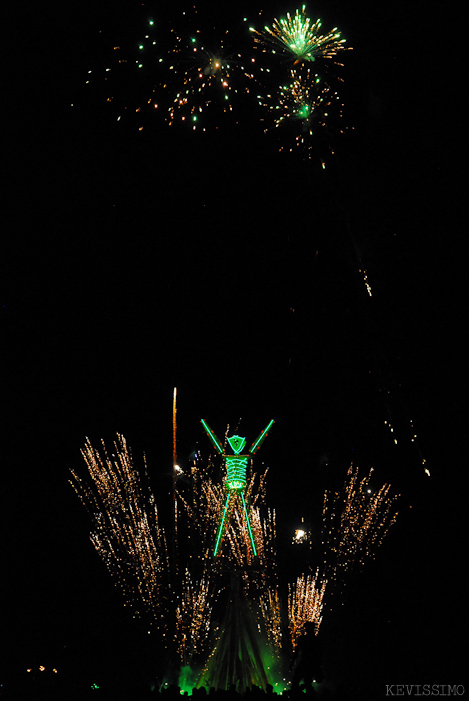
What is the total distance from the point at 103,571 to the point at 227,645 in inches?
170

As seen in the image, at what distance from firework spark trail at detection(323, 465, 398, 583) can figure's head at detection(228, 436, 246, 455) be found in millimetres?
3142

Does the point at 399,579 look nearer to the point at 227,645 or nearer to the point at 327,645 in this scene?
the point at 327,645

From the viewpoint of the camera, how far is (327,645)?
35.5ft

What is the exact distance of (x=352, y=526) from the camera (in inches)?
471

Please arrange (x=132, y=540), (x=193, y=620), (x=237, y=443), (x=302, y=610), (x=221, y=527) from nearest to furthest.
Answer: (x=237, y=443) < (x=221, y=527) < (x=193, y=620) < (x=132, y=540) < (x=302, y=610)

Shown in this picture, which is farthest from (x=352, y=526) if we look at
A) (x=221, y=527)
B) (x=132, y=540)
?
(x=132, y=540)

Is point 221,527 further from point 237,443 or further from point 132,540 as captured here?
point 132,540

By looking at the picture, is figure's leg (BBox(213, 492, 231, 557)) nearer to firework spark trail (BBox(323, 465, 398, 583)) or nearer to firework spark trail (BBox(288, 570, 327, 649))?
firework spark trail (BBox(288, 570, 327, 649))

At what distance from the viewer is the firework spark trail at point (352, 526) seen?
38.4 ft

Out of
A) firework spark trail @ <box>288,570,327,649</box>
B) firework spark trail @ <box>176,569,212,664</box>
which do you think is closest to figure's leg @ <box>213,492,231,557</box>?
firework spark trail @ <box>176,569,212,664</box>

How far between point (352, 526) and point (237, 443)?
11.6 ft

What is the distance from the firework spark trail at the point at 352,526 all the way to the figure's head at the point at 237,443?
3142mm

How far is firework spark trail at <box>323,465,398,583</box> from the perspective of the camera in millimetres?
11719

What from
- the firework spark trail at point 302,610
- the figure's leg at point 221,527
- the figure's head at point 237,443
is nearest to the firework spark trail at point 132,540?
the figure's leg at point 221,527
